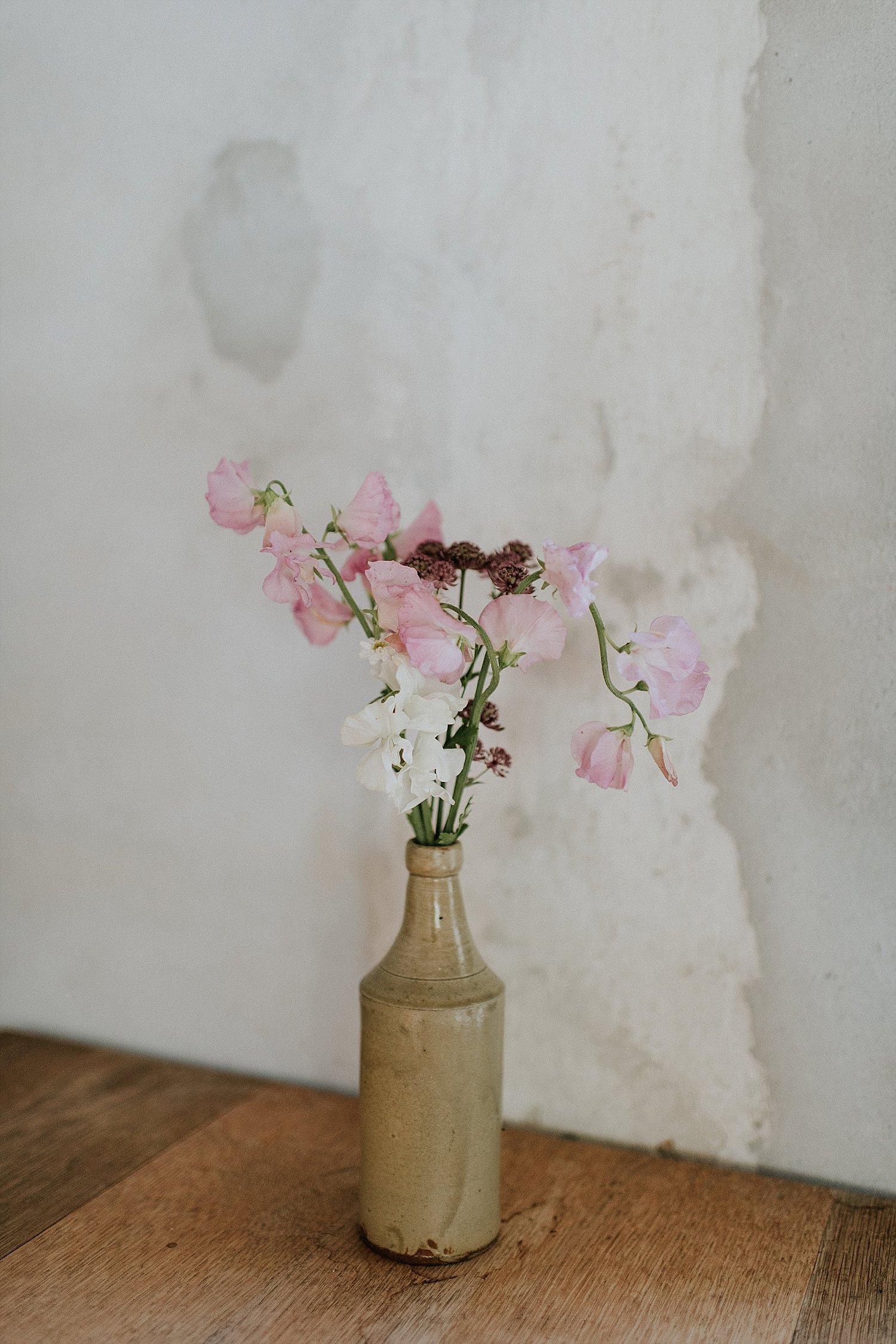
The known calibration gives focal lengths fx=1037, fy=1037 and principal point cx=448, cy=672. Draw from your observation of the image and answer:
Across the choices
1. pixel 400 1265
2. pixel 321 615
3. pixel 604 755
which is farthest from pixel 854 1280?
pixel 321 615

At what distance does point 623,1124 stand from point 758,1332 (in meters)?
0.28

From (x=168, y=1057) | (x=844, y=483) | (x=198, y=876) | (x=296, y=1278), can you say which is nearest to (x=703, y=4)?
(x=844, y=483)

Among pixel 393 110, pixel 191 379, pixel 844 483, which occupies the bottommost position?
pixel 844 483

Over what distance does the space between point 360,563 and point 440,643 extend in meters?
0.17

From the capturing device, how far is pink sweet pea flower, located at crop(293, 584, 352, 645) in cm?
87

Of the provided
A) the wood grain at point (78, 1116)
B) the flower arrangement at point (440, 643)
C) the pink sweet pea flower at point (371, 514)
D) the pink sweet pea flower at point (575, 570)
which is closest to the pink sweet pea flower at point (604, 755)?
the flower arrangement at point (440, 643)

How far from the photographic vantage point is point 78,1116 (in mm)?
1024

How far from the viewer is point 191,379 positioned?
3.70 feet

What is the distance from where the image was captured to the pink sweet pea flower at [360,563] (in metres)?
0.84

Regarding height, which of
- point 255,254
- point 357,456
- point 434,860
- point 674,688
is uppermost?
point 255,254

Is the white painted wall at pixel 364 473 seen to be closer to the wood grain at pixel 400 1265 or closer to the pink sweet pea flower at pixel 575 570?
the wood grain at pixel 400 1265

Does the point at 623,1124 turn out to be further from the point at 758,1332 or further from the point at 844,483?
the point at 844,483

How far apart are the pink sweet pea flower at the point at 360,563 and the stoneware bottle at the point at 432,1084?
0.73 ft

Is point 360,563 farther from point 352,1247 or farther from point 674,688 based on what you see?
point 352,1247
